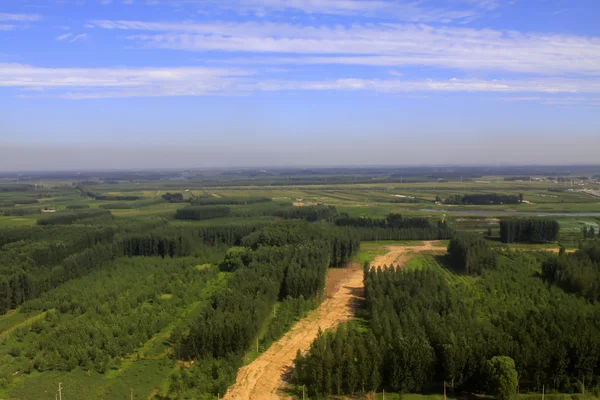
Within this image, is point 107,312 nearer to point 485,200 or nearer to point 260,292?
point 260,292

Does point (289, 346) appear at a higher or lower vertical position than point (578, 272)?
lower

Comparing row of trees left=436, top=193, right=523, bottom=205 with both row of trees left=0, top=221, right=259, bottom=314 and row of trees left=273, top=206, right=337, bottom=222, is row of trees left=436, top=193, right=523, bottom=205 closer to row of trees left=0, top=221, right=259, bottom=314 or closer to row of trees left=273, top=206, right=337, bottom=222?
row of trees left=273, top=206, right=337, bottom=222

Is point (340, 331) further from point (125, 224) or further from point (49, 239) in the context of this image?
point (125, 224)

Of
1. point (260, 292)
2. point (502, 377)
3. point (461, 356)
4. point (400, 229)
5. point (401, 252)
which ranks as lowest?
point (401, 252)

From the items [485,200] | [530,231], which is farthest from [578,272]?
[485,200]

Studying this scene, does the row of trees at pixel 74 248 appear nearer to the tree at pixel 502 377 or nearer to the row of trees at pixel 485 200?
the tree at pixel 502 377

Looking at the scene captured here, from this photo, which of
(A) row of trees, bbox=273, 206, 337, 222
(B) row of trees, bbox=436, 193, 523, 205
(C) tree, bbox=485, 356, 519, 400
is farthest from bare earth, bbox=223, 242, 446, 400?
(B) row of trees, bbox=436, 193, 523, 205

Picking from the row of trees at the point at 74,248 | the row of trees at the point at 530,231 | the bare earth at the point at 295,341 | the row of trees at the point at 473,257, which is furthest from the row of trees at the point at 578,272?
the row of trees at the point at 74,248
